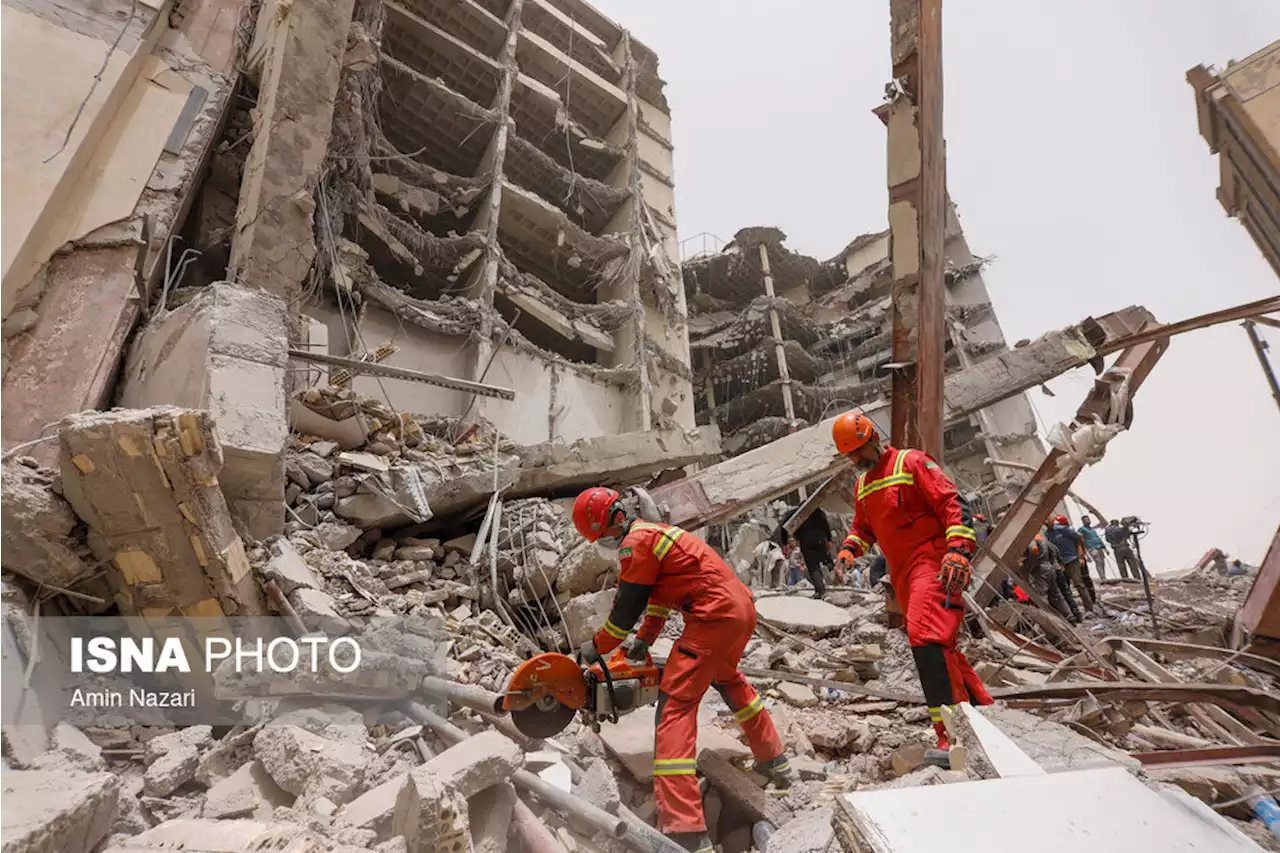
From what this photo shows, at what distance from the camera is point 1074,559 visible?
24.3 feet

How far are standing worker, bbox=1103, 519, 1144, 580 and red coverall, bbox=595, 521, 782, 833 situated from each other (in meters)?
8.95

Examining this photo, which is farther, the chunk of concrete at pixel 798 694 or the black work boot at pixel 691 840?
the chunk of concrete at pixel 798 694

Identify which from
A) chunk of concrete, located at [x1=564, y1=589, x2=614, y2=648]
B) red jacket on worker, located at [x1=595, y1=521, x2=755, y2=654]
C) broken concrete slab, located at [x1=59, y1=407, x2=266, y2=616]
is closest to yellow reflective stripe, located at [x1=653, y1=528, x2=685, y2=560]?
red jacket on worker, located at [x1=595, y1=521, x2=755, y2=654]

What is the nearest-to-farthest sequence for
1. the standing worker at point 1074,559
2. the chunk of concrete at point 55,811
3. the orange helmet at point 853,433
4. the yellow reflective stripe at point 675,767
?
the chunk of concrete at point 55,811, the yellow reflective stripe at point 675,767, the orange helmet at point 853,433, the standing worker at point 1074,559

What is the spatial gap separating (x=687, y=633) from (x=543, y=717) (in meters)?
0.78

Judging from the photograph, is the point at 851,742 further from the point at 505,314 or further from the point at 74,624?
the point at 505,314

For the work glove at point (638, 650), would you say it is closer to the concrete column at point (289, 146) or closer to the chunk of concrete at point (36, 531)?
the chunk of concrete at point (36, 531)

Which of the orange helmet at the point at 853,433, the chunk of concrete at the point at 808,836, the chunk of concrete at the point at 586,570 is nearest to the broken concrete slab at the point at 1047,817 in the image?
the chunk of concrete at the point at 808,836

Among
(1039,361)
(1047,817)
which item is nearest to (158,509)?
(1047,817)

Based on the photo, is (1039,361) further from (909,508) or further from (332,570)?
(332,570)

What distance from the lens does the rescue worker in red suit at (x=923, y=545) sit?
111 inches

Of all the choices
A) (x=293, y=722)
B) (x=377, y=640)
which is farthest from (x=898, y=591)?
(x=293, y=722)

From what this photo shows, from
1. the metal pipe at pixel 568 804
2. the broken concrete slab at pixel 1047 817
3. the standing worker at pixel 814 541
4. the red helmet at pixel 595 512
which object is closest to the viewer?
the broken concrete slab at pixel 1047 817

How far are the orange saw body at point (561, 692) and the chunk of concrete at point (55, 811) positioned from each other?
1348 millimetres
